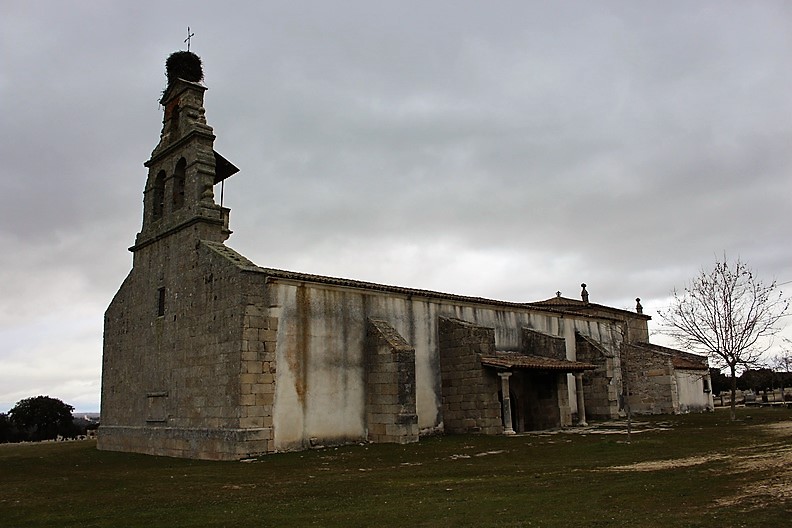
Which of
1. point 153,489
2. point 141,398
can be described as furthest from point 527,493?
point 141,398

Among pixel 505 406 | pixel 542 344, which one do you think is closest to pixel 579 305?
pixel 542 344

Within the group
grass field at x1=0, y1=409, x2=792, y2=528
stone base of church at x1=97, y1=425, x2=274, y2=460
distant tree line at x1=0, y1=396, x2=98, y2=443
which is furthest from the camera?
Answer: distant tree line at x1=0, y1=396, x2=98, y2=443

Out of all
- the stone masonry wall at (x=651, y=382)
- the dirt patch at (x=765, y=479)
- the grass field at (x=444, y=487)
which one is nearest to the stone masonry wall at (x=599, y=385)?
the stone masonry wall at (x=651, y=382)

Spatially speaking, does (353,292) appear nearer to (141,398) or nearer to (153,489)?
(141,398)

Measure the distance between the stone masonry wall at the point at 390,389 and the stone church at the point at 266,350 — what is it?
0.04 meters

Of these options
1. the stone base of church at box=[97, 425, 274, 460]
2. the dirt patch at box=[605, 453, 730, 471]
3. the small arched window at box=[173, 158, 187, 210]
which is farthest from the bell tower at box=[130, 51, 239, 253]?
the dirt patch at box=[605, 453, 730, 471]

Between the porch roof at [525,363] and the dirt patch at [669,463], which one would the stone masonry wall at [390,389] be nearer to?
the porch roof at [525,363]

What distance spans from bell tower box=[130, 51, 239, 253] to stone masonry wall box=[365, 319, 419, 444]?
19.9ft

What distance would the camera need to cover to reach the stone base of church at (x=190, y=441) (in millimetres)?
16688

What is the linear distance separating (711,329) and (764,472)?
16.0 meters

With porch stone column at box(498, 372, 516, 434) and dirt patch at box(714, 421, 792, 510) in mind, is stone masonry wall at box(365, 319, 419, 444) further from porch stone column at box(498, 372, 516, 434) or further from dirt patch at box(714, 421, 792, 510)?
dirt patch at box(714, 421, 792, 510)

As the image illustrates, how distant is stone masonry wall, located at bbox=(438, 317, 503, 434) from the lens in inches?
828

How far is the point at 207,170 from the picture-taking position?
20375 millimetres

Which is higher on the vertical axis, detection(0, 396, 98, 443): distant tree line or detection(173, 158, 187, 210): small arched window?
detection(173, 158, 187, 210): small arched window
